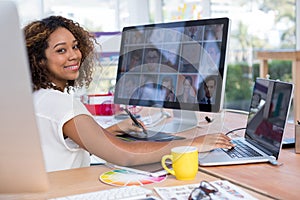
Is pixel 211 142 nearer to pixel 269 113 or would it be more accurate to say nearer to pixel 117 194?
pixel 269 113

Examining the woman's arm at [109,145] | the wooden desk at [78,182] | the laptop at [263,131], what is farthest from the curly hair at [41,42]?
the laptop at [263,131]

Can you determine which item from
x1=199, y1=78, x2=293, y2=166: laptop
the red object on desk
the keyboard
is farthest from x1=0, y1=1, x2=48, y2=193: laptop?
the red object on desk

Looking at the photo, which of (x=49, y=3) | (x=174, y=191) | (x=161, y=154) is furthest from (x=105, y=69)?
(x=49, y=3)

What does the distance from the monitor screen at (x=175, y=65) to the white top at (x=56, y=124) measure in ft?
1.60

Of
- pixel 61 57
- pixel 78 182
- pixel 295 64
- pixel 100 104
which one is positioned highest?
pixel 61 57

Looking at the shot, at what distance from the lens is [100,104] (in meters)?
2.33

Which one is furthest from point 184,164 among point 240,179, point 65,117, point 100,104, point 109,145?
point 100,104

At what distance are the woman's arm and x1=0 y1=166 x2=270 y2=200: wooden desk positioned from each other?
0.19ft

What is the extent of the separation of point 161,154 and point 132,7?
333 cm

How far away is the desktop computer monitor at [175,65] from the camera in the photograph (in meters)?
1.64

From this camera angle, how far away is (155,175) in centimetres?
127

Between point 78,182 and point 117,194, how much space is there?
0.18 metres

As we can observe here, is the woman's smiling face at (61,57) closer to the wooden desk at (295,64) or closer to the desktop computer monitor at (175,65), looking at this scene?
the desktop computer monitor at (175,65)

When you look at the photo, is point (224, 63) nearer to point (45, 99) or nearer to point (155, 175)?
point (155, 175)
